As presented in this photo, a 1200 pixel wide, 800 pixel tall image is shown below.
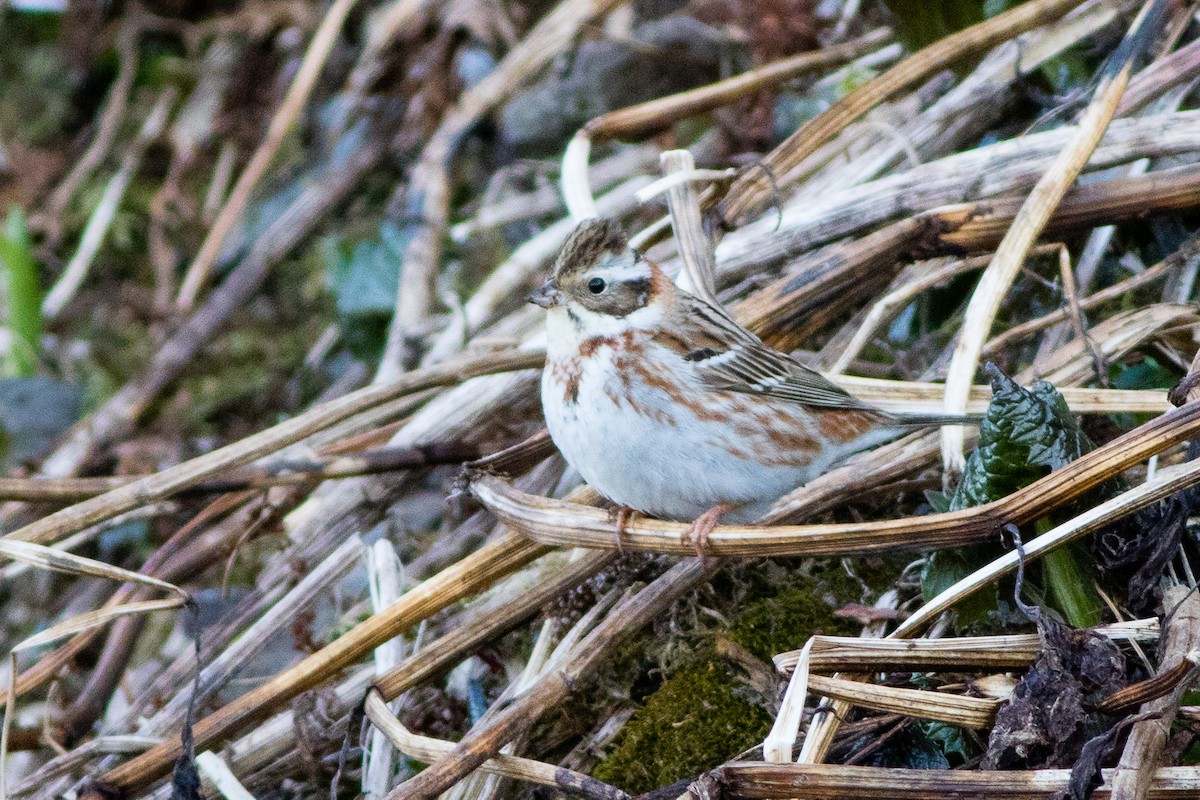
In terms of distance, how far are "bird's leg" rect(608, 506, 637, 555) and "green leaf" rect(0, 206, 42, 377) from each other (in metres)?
3.59

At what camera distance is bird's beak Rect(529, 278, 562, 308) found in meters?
3.51

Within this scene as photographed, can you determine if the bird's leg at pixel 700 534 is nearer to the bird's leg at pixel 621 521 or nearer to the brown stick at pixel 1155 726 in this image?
the bird's leg at pixel 621 521

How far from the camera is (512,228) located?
5582 mm

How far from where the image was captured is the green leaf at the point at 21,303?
5.79m

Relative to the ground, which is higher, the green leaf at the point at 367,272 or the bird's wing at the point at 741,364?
the green leaf at the point at 367,272

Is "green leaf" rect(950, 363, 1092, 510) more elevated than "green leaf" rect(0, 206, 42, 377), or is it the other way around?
"green leaf" rect(0, 206, 42, 377)

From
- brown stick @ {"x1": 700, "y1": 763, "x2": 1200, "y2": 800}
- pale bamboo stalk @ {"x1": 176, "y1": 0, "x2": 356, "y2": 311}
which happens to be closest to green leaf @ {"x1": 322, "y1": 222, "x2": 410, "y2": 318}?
pale bamboo stalk @ {"x1": 176, "y1": 0, "x2": 356, "y2": 311}

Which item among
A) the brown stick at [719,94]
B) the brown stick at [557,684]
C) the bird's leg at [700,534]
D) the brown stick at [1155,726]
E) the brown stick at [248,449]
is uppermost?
the brown stick at [719,94]

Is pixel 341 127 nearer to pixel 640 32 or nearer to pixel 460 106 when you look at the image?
pixel 460 106

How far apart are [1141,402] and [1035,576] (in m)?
0.64

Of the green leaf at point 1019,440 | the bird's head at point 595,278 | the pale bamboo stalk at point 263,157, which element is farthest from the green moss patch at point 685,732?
the pale bamboo stalk at point 263,157

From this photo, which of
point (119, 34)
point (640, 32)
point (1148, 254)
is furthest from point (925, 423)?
point (119, 34)

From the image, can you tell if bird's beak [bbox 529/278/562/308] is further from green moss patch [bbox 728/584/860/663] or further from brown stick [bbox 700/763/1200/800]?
brown stick [bbox 700/763/1200/800]

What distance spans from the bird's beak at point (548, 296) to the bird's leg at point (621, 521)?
0.61 metres
